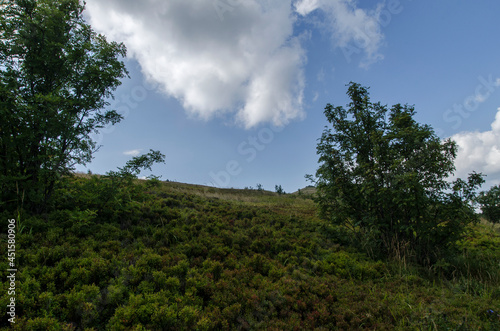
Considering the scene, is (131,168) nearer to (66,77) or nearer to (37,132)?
(37,132)

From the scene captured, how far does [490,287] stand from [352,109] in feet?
21.1

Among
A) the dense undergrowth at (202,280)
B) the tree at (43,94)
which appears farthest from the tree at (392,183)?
the tree at (43,94)

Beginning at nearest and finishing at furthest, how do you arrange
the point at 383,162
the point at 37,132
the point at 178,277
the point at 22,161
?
1. the point at 178,277
2. the point at 37,132
3. the point at 22,161
4. the point at 383,162

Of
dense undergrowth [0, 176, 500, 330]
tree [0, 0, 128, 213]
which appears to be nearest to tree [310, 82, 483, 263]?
dense undergrowth [0, 176, 500, 330]

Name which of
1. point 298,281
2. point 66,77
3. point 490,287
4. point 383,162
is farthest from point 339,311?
point 66,77

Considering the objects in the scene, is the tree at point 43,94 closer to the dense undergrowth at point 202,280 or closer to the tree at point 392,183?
the dense undergrowth at point 202,280

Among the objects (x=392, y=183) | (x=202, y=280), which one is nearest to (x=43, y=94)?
(x=202, y=280)

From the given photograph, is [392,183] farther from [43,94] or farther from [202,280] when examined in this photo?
[43,94]

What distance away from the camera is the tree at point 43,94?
5.67 m

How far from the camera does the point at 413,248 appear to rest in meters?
7.00

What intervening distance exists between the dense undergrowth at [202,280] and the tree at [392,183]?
0.96 meters

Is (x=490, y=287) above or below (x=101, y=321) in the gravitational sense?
below

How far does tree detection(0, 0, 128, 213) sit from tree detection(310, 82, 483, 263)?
329 inches

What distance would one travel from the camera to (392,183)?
22.6 ft
